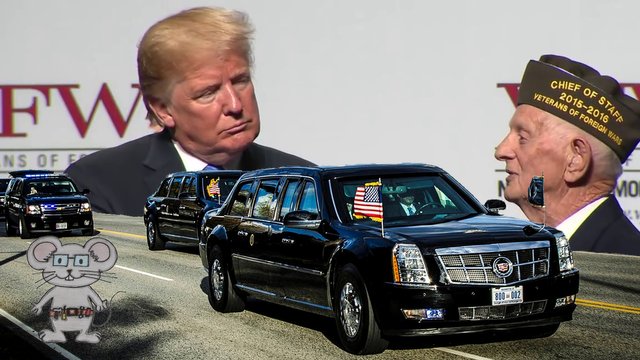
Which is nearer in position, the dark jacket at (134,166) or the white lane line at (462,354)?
the white lane line at (462,354)

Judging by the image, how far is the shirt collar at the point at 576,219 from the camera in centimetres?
2869

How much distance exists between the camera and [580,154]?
29188 mm

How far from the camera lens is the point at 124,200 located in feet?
121

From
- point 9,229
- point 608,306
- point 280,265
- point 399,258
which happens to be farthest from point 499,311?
point 9,229

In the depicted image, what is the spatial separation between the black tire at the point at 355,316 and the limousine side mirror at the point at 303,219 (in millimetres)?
812

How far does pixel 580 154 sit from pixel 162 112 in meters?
13.5

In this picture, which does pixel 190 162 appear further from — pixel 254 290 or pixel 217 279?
pixel 254 290

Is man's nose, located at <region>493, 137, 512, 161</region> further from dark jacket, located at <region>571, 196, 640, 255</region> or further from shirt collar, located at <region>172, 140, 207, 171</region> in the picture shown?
shirt collar, located at <region>172, 140, 207, 171</region>

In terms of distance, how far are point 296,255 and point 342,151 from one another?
2492cm

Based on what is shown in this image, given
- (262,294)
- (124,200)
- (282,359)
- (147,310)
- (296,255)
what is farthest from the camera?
(124,200)

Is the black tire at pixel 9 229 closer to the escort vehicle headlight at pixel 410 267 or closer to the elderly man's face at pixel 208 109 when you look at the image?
the elderly man's face at pixel 208 109

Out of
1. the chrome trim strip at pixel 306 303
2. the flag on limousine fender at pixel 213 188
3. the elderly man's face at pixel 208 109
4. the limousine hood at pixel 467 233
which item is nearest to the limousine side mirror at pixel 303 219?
the chrome trim strip at pixel 306 303

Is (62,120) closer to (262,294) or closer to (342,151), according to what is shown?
(342,151)

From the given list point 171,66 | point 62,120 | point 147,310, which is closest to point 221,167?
point 171,66
